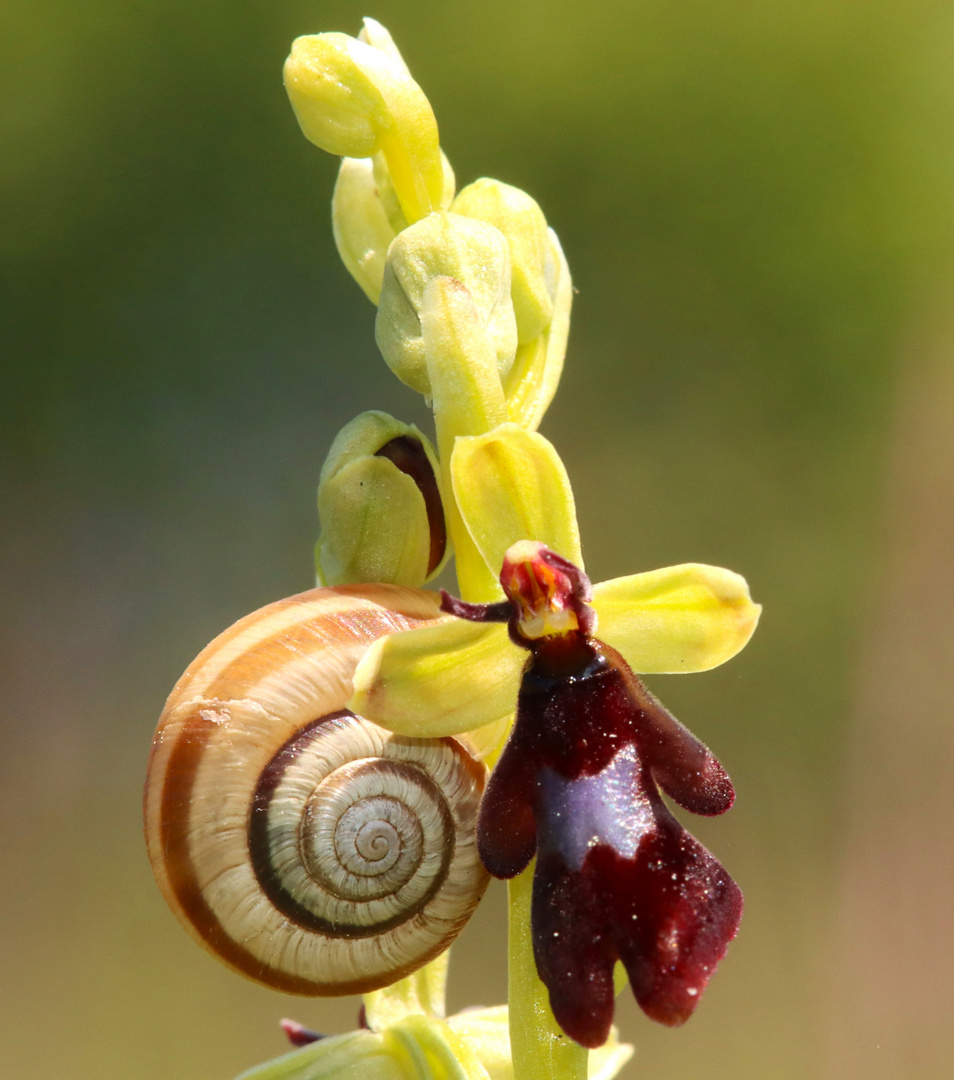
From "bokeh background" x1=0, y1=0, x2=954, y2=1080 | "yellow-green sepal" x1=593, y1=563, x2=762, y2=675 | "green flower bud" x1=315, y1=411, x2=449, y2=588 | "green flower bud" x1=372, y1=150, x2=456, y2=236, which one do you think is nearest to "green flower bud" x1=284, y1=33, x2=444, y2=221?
"green flower bud" x1=372, y1=150, x2=456, y2=236

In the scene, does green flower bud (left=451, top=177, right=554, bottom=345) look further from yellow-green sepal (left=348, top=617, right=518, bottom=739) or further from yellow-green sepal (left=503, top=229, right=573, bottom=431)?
yellow-green sepal (left=348, top=617, right=518, bottom=739)

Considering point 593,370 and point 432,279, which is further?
point 593,370

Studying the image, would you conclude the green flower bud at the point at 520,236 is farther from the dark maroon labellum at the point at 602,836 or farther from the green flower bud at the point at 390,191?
the dark maroon labellum at the point at 602,836

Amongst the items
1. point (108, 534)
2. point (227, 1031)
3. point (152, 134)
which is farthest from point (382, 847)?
point (152, 134)

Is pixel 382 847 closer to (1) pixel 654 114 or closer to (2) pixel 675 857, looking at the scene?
(2) pixel 675 857

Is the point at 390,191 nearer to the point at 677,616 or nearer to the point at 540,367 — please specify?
the point at 540,367

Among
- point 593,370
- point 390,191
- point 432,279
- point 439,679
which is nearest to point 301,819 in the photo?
point 439,679
